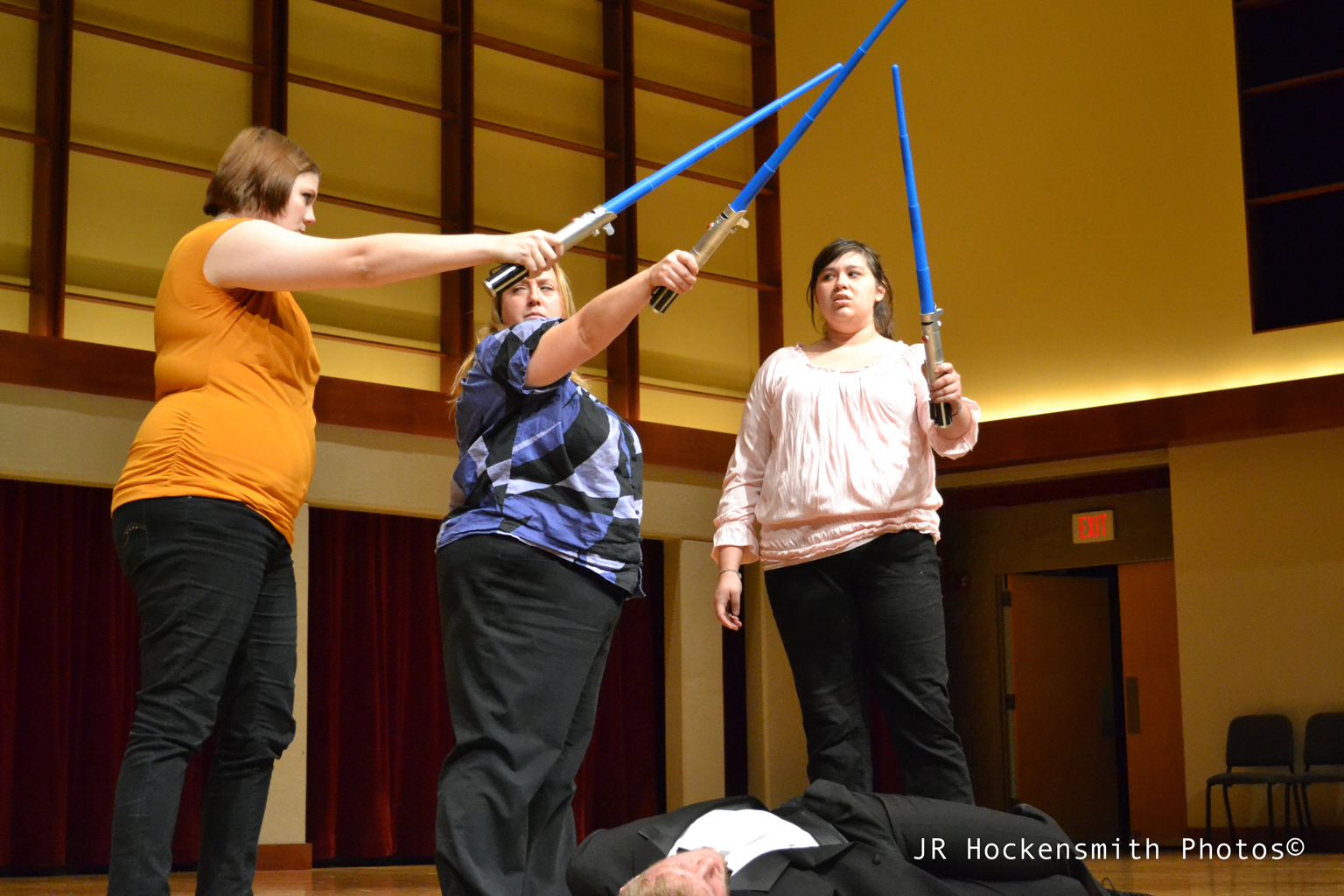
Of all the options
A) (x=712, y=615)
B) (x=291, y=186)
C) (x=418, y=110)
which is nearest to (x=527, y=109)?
(x=418, y=110)

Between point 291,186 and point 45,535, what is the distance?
419cm

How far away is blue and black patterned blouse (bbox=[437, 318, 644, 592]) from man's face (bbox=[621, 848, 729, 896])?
0.36 meters

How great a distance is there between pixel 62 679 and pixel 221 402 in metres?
4.26

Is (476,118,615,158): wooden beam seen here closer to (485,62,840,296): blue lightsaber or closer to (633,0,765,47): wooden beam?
(633,0,765,47): wooden beam

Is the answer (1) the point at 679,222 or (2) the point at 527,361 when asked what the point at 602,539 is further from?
(1) the point at 679,222

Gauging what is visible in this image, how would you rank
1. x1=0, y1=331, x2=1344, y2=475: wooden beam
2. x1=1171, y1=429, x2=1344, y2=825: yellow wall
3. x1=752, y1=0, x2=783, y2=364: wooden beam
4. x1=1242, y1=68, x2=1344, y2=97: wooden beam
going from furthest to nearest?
x1=752, y1=0, x2=783, y2=364: wooden beam, x1=1242, y1=68, x2=1344, y2=97: wooden beam, x1=1171, y1=429, x2=1344, y2=825: yellow wall, x1=0, y1=331, x2=1344, y2=475: wooden beam

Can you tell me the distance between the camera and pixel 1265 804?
19.2ft

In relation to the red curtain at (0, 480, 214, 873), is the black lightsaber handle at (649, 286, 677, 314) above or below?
above

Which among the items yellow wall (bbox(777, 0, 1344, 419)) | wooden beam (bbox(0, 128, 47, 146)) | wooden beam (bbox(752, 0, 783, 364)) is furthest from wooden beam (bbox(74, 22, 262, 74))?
yellow wall (bbox(777, 0, 1344, 419))

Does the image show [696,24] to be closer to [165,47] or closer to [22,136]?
[165,47]

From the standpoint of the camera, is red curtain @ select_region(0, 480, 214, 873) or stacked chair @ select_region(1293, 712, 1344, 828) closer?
red curtain @ select_region(0, 480, 214, 873)

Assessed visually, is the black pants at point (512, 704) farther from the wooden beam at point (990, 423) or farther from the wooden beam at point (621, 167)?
the wooden beam at point (621, 167)

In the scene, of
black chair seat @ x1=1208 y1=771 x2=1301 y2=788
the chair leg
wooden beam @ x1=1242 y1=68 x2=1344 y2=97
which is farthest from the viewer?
wooden beam @ x1=1242 y1=68 x2=1344 y2=97

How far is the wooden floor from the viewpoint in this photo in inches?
118
